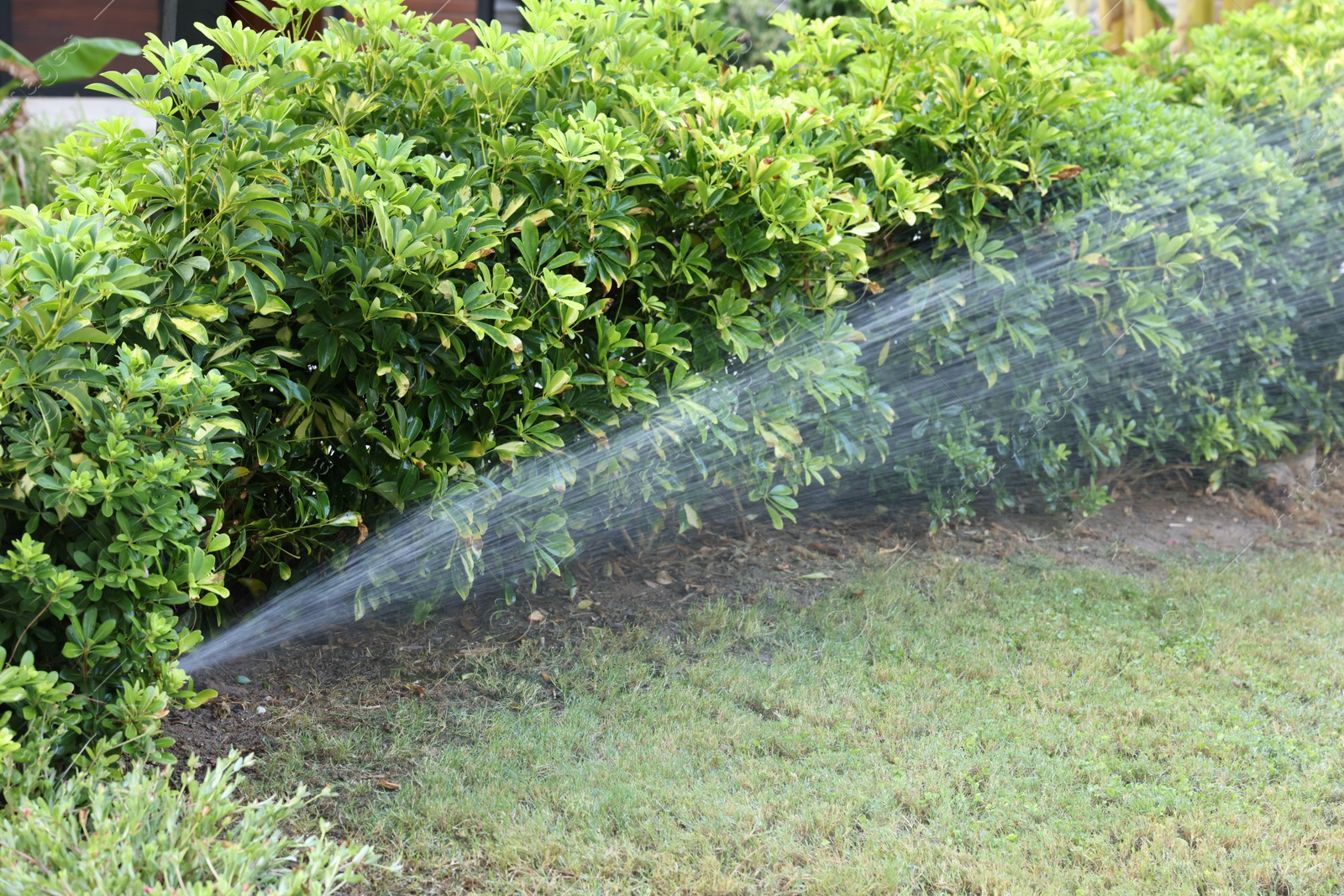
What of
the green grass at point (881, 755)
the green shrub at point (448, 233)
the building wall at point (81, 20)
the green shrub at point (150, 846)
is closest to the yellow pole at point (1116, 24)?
the building wall at point (81, 20)

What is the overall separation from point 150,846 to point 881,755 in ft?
5.90

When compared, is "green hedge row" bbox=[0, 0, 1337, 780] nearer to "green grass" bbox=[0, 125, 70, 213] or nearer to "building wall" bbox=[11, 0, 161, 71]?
"green grass" bbox=[0, 125, 70, 213]

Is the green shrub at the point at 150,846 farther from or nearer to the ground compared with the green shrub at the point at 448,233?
nearer to the ground

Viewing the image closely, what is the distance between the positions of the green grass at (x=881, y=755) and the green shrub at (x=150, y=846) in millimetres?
536

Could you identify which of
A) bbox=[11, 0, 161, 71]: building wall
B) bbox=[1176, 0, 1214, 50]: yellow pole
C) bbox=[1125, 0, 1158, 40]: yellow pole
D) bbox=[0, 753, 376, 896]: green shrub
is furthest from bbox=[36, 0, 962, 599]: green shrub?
bbox=[11, 0, 161, 71]: building wall

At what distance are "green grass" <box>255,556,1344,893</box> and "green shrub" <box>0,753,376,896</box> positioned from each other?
0.54m

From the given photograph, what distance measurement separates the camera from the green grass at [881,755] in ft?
8.43

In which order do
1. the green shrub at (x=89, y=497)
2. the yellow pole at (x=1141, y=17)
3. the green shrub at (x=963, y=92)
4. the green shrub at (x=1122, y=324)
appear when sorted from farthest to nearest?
1. the yellow pole at (x=1141, y=17)
2. the green shrub at (x=1122, y=324)
3. the green shrub at (x=963, y=92)
4. the green shrub at (x=89, y=497)

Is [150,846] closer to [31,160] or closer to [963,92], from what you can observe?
[963,92]

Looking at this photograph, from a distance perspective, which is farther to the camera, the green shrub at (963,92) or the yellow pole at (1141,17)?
the yellow pole at (1141,17)

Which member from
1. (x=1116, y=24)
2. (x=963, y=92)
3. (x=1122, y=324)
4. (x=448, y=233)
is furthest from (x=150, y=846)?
(x=1116, y=24)

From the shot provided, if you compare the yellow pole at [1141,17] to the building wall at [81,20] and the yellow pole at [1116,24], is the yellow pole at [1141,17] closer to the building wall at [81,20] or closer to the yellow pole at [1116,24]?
the yellow pole at [1116,24]

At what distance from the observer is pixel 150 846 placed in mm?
1862

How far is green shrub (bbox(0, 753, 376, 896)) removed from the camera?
180cm
